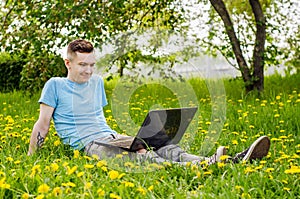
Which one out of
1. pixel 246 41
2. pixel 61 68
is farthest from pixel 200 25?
pixel 61 68

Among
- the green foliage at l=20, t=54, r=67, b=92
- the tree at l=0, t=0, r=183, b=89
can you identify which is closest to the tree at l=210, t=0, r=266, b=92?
the tree at l=0, t=0, r=183, b=89

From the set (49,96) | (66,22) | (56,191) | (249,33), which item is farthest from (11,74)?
(56,191)

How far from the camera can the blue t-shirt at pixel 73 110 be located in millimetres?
3635

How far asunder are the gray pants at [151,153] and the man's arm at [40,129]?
0.33 m

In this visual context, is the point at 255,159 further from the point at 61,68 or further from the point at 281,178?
the point at 61,68

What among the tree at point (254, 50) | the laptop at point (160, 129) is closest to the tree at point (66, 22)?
the tree at point (254, 50)

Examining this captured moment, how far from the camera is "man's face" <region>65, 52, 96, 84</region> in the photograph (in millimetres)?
3559

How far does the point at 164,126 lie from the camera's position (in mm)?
3209

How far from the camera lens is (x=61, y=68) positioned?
6.52m

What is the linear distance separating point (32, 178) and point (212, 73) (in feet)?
4.39

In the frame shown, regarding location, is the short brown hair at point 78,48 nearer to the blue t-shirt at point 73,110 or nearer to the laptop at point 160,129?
the blue t-shirt at point 73,110

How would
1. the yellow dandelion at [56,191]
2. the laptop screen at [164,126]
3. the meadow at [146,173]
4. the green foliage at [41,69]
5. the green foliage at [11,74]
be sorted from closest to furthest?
the yellow dandelion at [56,191] < the meadow at [146,173] < the laptop screen at [164,126] < the green foliage at [41,69] < the green foliage at [11,74]

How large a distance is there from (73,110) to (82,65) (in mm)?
320

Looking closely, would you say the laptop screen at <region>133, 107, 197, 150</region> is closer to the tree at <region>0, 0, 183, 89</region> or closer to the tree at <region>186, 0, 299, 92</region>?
the tree at <region>0, 0, 183, 89</region>
